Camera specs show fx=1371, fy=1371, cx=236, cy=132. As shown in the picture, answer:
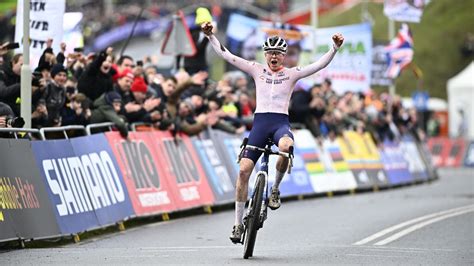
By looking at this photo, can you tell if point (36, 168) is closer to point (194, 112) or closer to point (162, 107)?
point (162, 107)

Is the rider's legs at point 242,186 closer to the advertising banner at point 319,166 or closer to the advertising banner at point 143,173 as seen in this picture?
the advertising banner at point 143,173

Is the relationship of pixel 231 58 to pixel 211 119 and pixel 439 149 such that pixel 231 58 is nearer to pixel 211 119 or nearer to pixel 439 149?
pixel 211 119

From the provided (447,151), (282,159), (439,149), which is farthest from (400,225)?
(439,149)

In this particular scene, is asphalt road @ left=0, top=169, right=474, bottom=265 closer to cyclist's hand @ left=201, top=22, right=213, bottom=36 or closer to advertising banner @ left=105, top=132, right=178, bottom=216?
advertising banner @ left=105, top=132, right=178, bottom=216

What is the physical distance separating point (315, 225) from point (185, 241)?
323 centimetres

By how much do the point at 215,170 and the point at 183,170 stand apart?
5.06 ft

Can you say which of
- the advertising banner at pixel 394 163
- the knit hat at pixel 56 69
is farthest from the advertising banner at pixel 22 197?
the advertising banner at pixel 394 163

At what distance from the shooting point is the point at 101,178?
17688mm

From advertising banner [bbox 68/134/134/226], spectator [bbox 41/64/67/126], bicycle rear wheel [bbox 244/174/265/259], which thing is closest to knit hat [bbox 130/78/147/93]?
advertising banner [bbox 68/134/134/226]

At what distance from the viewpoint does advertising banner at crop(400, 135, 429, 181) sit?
114ft

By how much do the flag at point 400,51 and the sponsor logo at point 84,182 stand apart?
18.0m

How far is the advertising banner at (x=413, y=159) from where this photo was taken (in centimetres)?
3478

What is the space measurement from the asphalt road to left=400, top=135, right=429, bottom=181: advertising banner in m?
10.1

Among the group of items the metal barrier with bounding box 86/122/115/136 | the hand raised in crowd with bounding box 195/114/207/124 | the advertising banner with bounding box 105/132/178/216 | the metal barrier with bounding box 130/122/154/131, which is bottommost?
the advertising banner with bounding box 105/132/178/216
